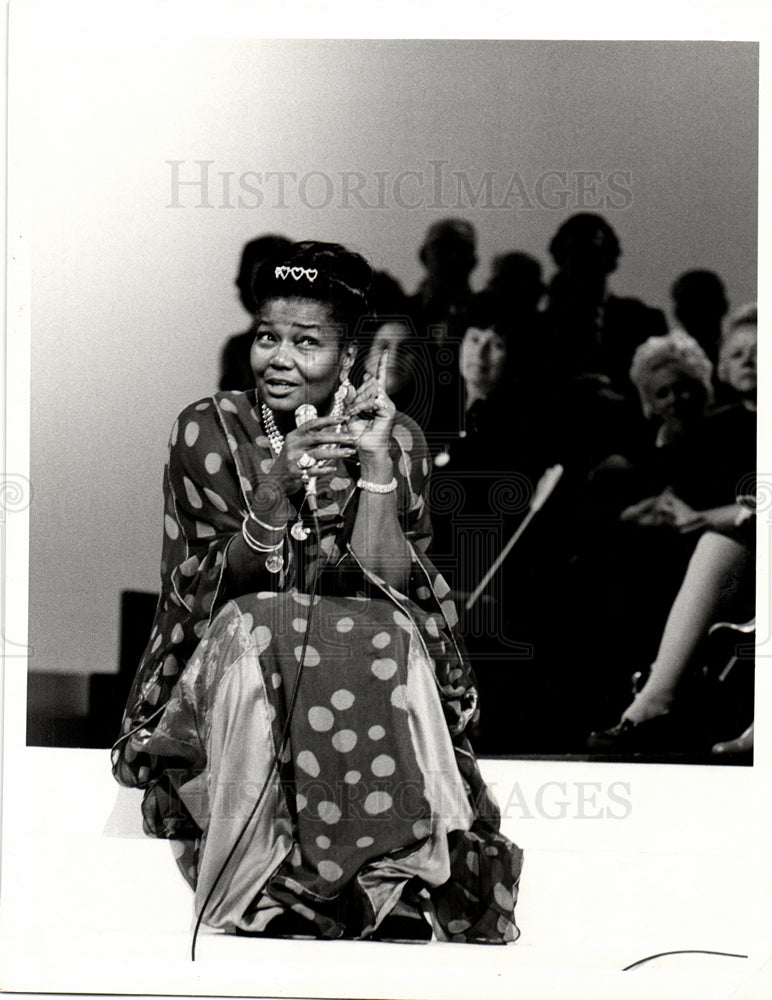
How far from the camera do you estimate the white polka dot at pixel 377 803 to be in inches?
69.3

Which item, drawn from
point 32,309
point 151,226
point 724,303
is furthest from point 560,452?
point 32,309

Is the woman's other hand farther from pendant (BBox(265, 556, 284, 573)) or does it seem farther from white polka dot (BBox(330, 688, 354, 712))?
white polka dot (BBox(330, 688, 354, 712))

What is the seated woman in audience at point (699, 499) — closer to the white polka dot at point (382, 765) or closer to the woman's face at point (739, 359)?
the woman's face at point (739, 359)

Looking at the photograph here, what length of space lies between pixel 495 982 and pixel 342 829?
352 millimetres

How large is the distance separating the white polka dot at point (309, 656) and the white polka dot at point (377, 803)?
0.76 ft

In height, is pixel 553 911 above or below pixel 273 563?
below

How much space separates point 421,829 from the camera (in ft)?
5.76

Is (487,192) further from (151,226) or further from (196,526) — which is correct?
(196,526)

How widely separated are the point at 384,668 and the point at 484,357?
21.0 inches

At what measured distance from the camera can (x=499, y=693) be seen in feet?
5.83

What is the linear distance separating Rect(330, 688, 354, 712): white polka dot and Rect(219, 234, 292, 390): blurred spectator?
0.52 metres

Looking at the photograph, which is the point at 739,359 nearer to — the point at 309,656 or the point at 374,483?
the point at 374,483

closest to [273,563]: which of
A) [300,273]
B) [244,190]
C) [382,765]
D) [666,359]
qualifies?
[382,765]

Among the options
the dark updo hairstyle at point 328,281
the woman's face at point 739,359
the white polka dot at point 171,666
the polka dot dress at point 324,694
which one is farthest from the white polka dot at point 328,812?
the woman's face at point 739,359
